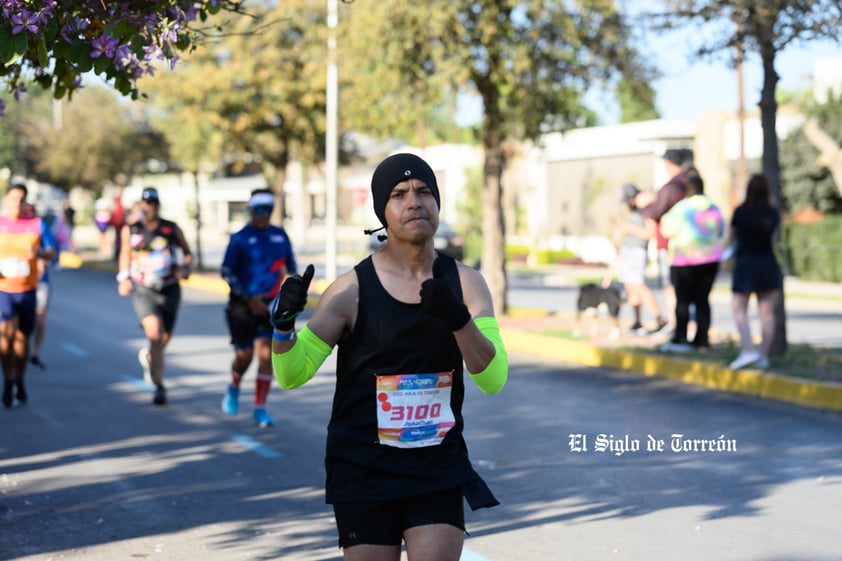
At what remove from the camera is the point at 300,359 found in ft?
→ 13.2

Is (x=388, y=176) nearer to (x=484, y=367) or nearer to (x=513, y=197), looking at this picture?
(x=484, y=367)

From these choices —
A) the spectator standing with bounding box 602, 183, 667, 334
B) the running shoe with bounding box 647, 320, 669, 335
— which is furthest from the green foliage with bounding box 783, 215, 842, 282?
the spectator standing with bounding box 602, 183, 667, 334

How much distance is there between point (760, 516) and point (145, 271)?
6.10 meters

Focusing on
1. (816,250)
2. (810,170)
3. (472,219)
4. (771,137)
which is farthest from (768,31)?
(472,219)

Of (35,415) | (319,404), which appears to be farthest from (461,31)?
(35,415)

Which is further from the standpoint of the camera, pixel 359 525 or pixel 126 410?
pixel 126 410

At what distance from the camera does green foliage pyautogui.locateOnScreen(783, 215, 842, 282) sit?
31.4m

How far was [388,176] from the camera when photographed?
4.03 metres

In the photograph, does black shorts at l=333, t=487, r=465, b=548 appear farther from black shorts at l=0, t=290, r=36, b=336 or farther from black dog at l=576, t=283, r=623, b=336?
black dog at l=576, t=283, r=623, b=336

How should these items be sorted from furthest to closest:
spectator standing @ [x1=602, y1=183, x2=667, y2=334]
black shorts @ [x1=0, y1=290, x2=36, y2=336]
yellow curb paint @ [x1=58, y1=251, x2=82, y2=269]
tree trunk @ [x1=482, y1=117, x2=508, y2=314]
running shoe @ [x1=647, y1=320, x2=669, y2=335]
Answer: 1. yellow curb paint @ [x1=58, y1=251, x2=82, y2=269]
2. tree trunk @ [x1=482, y1=117, x2=508, y2=314]
3. running shoe @ [x1=647, y1=320, x2=669, y2=335]
4. spectator standing @ [x1=602, y1=183, x2=667, y2=334]
5. black shorts @ [x1=0, y1=290, x2=36, y2=336]

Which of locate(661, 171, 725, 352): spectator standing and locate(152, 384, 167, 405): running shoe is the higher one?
locate(661, 171, 725, 352): spectator standing

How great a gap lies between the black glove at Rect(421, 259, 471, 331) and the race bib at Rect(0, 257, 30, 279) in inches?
319

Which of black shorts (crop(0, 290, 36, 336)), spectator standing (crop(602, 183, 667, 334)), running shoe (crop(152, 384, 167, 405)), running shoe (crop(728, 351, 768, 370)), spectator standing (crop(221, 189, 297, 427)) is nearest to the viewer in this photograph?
spectator standing (crop(221, 189, 297, 427))

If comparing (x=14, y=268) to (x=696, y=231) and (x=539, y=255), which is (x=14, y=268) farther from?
(x=539, y=255)
